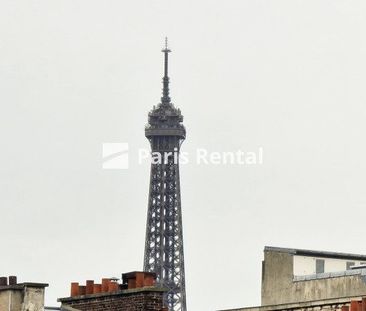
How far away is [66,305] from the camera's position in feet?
206

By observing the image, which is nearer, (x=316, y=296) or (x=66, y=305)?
(x=66, y=305)

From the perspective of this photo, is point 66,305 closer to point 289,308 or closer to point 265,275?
point 289,308

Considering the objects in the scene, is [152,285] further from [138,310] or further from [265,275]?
[265,275]

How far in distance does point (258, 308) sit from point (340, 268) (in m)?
12.1

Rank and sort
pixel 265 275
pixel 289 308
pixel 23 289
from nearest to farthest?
1. pixel 23 289
2. pixel 289 308
3. pixel 265 275

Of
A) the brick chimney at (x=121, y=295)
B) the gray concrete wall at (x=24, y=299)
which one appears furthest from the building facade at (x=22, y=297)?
the brick chimney at (x=121, y=295)

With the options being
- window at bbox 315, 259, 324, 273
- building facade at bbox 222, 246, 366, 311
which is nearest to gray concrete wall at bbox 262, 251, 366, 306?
building facade at bbox 222, 246, 366, 311

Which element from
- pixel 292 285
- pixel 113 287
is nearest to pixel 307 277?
pixel 292 285

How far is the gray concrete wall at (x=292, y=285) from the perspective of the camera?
71.4 meters

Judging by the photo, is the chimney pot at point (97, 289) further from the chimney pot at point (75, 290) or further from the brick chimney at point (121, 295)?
the chimney pot at point (75, 290)

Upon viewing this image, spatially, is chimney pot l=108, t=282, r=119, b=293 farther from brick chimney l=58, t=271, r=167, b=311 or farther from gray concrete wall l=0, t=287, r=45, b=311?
gray concrete wall l=0, t=287, r=45, b=311

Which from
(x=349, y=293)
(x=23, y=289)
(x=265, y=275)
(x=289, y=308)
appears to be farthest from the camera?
(x=265, y=275)

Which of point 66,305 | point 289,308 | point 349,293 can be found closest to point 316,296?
point 349,293

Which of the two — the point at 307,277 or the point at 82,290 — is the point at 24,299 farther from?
the point at 307,277
